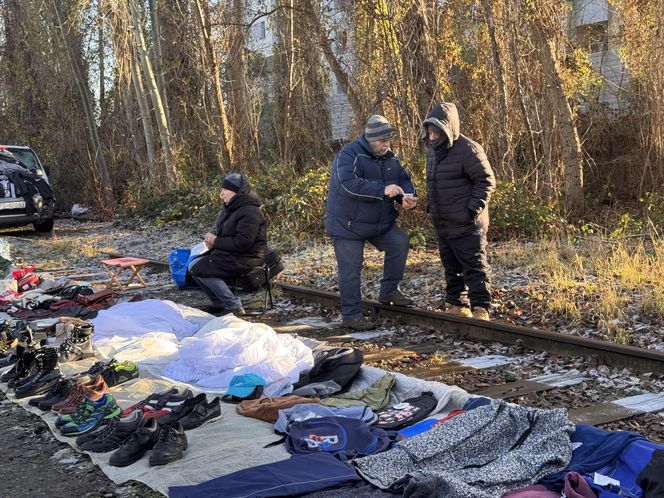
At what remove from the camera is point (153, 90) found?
23.0m

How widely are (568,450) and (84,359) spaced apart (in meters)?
4.46

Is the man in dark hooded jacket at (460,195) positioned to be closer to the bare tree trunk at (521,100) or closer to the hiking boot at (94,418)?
the hiking boot at (94,418)

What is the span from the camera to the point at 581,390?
5805mm

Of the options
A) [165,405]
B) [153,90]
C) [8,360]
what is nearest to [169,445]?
[165,405]

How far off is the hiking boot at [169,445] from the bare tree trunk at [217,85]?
1769 centimetres

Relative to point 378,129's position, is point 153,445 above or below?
below

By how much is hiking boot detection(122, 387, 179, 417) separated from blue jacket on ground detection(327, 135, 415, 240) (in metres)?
2.95

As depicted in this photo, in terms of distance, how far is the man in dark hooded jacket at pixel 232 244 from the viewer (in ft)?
29.0

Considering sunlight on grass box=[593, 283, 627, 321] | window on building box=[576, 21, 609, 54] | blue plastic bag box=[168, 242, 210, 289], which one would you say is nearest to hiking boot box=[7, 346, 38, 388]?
blue plastic bag box=[168, 242, 210, 289]

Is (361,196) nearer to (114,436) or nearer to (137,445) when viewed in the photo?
(114,436)

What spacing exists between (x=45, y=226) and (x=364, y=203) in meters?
16.6

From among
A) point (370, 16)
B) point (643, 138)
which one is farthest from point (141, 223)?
point (643, 138)

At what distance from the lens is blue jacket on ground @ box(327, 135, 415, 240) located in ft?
26.0

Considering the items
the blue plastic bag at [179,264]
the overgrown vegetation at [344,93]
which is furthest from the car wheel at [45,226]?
the blue plastic bag at [179,264]
